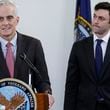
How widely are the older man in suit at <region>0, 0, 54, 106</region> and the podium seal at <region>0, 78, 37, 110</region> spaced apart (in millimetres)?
278

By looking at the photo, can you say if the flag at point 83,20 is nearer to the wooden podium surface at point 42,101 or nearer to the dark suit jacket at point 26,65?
the dark suit jacket at point 26,65

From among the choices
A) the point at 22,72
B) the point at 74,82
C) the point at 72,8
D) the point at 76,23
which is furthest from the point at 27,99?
the point at 72,8

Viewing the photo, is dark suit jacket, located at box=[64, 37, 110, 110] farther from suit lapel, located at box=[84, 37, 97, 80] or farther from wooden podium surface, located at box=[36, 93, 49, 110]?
wooden podium surface, located at box=[36, 93, 49, 110]

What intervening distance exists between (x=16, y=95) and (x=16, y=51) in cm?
44

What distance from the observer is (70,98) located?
3096 mm

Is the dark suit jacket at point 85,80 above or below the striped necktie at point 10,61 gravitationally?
below

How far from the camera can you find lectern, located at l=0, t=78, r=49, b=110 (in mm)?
2105

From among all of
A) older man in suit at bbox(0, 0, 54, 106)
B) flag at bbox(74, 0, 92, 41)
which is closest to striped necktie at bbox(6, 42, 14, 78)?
older man in suit at bbox(0, 0, 54, 106)

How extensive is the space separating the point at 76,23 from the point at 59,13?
1.07ft

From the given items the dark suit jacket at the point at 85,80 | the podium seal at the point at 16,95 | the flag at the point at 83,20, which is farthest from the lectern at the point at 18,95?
the flag at the point at 83,20

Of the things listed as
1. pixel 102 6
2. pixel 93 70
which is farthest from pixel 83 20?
pixel 93 70

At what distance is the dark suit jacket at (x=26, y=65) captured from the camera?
96.4 inches

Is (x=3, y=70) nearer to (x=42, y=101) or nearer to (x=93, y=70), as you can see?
(x=42, y=101)

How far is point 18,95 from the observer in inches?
83.7
